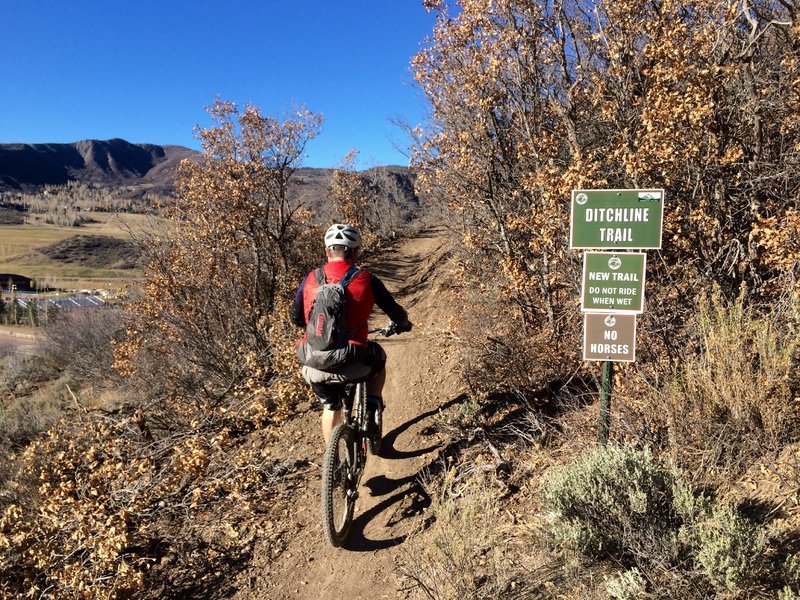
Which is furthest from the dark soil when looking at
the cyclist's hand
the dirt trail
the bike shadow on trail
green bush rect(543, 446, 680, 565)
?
green bush rect(543, 446, 680, 565)

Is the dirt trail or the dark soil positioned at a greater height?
the dark soil

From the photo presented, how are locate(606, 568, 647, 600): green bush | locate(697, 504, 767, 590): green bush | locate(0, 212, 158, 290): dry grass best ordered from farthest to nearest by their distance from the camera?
locate(0, 212, 158, 290): dry grass
locate(606, 568, 647, 600): green bush
locate(697, 504, 767, 590): green bush

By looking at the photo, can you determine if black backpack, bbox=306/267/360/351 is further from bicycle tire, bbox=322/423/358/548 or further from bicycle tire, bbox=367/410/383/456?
bicycle tire, bbox=367/410/383/456

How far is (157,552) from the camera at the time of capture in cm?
415

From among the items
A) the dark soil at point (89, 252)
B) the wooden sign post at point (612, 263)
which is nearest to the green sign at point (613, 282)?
the wooden sign post at point (612, 263)

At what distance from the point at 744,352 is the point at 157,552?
4.89 metres

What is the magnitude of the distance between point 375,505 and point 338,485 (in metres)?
0.75

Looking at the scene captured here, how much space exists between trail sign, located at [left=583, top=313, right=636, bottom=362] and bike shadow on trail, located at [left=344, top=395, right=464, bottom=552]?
1846mm

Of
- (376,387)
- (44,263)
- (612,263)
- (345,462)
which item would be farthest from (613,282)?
(44,263)

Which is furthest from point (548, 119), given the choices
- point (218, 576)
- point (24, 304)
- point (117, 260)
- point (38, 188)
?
point (38, 188)

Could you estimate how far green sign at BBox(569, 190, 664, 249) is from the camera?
11.3 feet

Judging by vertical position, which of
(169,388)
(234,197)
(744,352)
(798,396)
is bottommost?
Result: (169,388)

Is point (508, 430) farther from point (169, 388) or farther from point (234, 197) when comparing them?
point (234, 197)

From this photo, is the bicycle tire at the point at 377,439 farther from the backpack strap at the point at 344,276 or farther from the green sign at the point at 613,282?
the green sign at the point at 613,282
